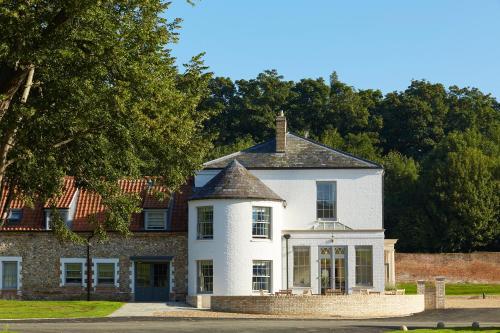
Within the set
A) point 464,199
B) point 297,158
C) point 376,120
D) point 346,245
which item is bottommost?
point 346,245

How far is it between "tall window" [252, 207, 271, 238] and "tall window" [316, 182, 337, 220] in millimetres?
3228

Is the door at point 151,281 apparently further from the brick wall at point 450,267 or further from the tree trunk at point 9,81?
the brick wall at point 450,267

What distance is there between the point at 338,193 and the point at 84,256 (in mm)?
13012

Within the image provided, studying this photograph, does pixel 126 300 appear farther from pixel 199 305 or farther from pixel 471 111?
pixel 471 111

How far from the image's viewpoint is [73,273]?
50.0 meters

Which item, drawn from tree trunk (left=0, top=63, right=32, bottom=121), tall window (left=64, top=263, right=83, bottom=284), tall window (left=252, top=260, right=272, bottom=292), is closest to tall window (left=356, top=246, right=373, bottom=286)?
tall window (left=252, top=260, right=272, bottom=292)

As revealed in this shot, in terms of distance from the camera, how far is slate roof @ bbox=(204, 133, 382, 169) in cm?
5041

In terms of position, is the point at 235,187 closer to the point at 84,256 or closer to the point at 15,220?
the point at 84,256

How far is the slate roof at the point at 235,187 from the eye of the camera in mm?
47281

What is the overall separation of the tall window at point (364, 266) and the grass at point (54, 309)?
11.8 meters

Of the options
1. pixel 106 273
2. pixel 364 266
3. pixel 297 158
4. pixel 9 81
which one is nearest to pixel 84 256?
pixel 106 273

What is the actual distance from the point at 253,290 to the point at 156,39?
68.4 ft

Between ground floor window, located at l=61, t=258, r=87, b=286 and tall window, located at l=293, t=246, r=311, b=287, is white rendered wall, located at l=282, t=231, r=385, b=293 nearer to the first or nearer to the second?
tall window, located at l=293, t=246, r=311, b=287

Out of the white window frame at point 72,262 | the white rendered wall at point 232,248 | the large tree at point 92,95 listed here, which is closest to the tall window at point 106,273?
the white window frame at point 72,262
